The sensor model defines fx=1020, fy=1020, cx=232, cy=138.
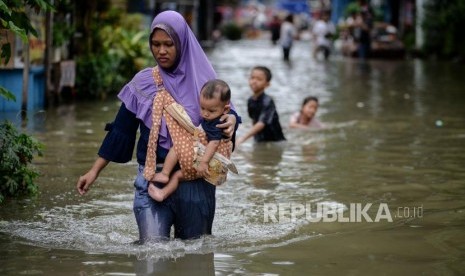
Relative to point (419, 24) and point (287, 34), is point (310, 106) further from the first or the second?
point (419, 24)

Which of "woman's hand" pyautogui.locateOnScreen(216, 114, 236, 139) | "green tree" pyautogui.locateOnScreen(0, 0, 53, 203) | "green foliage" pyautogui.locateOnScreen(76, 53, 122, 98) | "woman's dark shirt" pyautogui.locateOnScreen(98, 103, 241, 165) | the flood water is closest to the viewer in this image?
"woman's hand" pyautogui.locateOnScreen(216, 114, 236, 139)

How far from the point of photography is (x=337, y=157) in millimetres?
12016

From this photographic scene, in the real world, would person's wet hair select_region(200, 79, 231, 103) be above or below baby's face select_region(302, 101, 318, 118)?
above

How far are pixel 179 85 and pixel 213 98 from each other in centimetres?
28

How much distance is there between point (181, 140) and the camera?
20.8ft

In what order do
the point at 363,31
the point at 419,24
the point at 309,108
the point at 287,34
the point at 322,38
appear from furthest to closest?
the point at 419,24, the point at 322,38, the point at 363,31, the point at 287,34, the point at 309,108

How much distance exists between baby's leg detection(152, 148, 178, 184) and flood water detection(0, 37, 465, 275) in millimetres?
512

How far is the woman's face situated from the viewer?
6219 mm

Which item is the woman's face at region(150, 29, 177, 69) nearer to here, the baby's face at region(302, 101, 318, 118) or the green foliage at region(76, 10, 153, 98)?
the baby's face at region(302, 101, 318, 118)

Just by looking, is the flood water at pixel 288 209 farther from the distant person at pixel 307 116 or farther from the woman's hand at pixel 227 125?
the woman's hand at pixel 227 125

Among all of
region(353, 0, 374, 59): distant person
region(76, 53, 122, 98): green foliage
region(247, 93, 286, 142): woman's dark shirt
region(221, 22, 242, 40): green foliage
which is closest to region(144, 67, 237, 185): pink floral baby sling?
region(247, 93, 286, 142): woman's dark shirt

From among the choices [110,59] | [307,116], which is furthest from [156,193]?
[110,59]

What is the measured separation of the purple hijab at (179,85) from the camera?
636 centimetres

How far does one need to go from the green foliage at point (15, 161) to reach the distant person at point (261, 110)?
13.4 feet
